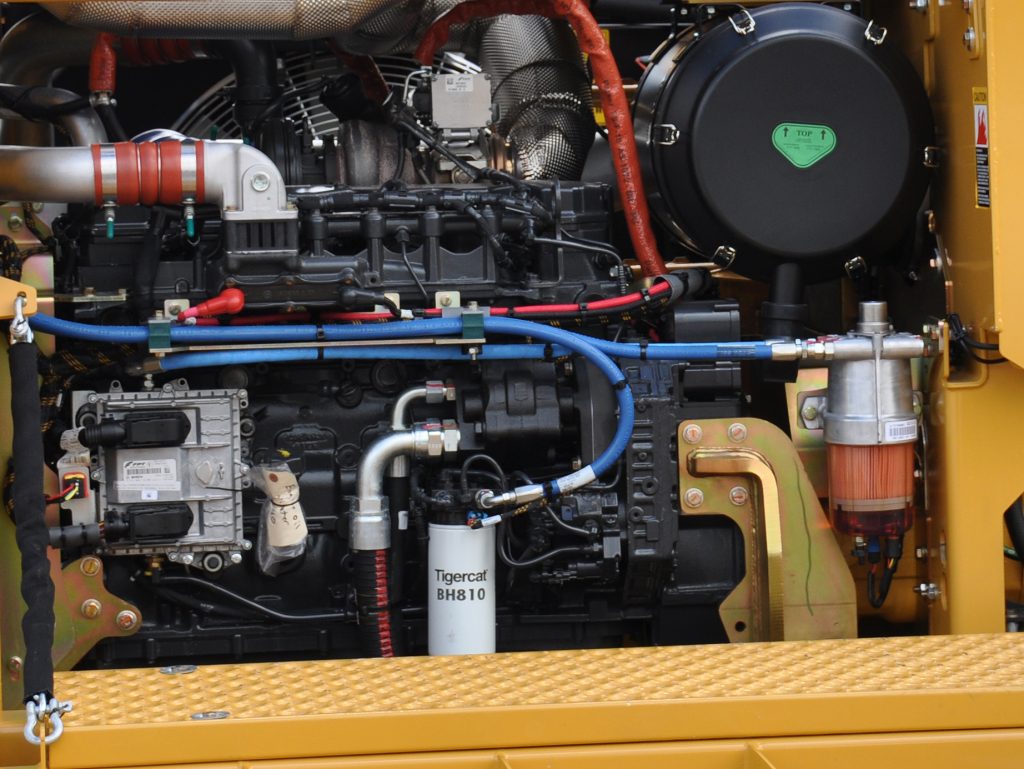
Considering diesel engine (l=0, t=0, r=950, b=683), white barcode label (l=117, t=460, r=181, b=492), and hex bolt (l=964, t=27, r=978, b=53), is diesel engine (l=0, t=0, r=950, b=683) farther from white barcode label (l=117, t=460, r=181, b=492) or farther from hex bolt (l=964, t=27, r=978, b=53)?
hex bolt (l=964, t=27, r=978, b=53)

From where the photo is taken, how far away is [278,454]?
316 cm

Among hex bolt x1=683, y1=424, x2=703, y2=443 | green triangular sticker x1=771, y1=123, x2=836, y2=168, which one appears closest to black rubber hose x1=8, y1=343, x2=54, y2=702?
hex bolt x1=683, y1=424, x2=703, y2=443

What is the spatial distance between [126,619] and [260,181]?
3.34 feet

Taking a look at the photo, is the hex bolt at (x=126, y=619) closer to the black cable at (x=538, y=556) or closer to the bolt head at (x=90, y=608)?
the bolt head at (x=90, y=608)

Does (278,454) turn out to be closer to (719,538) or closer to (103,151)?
(103,151)

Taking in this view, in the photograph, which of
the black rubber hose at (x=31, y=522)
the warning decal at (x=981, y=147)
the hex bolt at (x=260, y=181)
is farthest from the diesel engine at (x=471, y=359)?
the black rubber hose at (x=31, y=522)

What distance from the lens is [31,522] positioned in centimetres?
242

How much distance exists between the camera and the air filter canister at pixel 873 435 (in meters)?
3.03

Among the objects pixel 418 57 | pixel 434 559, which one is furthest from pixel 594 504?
pixel 418 57

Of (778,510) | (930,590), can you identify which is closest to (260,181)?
(778,510)

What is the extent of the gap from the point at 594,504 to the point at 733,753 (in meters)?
0.76

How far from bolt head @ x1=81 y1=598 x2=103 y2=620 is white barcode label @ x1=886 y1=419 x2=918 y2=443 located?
1768 millimetres

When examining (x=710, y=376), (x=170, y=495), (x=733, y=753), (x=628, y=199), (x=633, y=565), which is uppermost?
(x=628, y=199)

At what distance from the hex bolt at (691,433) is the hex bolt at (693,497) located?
113 mm
